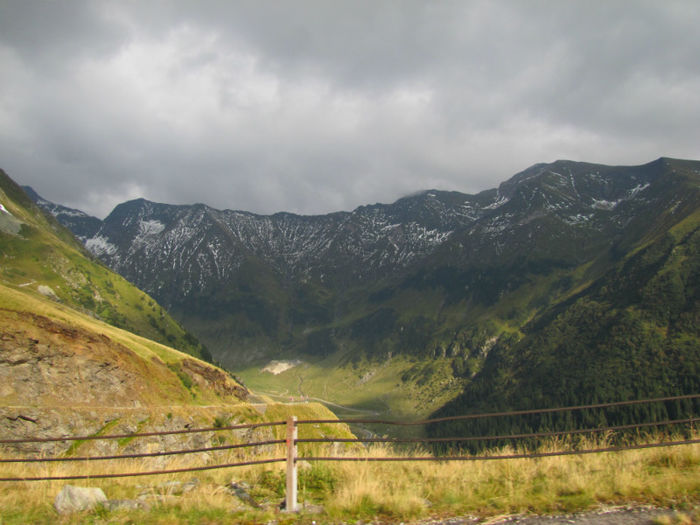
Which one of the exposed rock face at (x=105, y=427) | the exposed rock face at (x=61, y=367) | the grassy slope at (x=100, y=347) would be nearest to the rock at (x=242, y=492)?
the exposed rock face at (x=105, y=427)

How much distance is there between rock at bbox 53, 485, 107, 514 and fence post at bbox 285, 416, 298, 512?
215 inches

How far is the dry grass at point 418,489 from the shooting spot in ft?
35.2

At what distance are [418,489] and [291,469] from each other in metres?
3.82

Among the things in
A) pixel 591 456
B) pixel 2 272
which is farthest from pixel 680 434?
pixel 2 272

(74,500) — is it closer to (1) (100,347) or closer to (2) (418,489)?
(2) (418,489)

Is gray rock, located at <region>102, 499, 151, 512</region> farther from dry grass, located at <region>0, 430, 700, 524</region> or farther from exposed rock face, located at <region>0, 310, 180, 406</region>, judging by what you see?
exposed rock face, located at <region>0, 310, 180, 406</region>

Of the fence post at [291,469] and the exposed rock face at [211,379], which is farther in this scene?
the exposed rock face at [211,379]

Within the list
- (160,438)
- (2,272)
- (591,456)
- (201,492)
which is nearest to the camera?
(201,492)

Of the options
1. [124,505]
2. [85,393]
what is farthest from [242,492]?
[85,393]

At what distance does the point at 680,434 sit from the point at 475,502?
11600 millimetres

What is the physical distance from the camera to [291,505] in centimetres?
1127

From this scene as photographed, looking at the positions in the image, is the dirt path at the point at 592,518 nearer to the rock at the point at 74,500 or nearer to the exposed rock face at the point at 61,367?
the rock at the point at 74,500

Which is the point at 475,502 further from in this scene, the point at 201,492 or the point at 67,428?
the point at 67,428

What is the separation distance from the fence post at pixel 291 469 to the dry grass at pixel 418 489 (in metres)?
0.37
